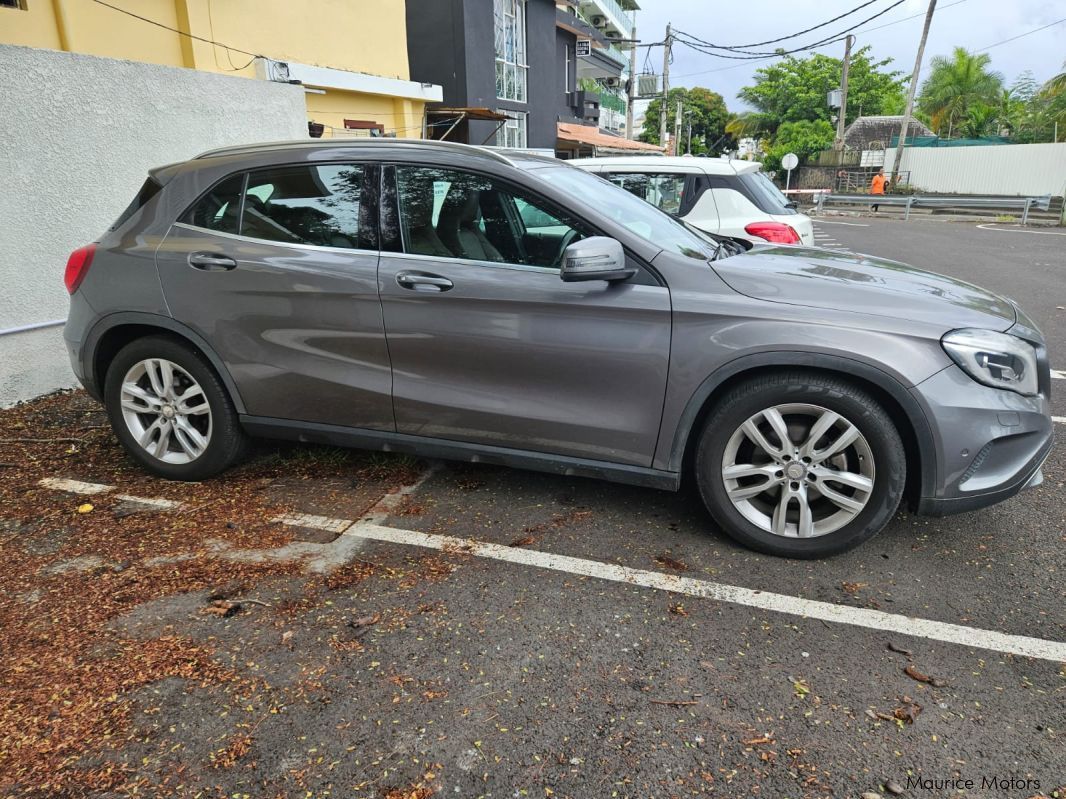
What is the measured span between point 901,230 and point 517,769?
2192cm

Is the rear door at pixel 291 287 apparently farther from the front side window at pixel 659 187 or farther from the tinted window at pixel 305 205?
the front side window at pixel 659 187

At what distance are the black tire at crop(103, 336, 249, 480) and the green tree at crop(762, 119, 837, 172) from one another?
49.2 meters

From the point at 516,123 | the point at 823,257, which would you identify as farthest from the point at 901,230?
the point at 823,257

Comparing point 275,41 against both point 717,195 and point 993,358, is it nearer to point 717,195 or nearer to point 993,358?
point 717,195

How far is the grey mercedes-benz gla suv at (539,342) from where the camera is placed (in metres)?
3.00

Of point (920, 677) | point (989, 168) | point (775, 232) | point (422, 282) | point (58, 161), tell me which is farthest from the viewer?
point (989, 168)

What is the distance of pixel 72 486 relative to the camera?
4.08 meters

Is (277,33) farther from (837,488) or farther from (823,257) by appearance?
(837,488)

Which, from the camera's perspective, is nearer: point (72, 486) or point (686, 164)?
point (72, 486)

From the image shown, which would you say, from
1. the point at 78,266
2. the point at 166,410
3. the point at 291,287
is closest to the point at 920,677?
the point at 291,287

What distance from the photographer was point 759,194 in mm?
7402

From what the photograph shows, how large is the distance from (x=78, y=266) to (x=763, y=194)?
6037 mm

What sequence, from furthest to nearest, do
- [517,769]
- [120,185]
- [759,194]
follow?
[759,194] < [120,185] < [517,769]

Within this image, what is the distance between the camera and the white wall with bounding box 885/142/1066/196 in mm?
28719
